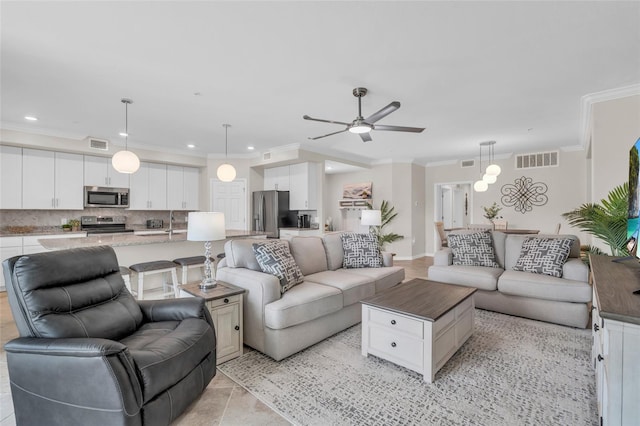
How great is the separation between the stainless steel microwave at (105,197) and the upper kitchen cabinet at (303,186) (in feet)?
10.8

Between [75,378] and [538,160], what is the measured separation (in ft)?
27.3

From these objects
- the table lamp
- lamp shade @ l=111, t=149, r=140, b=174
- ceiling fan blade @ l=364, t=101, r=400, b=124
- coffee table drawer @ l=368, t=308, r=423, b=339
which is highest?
ceiling fan blade @ l=364, t=101, r=400, b=124

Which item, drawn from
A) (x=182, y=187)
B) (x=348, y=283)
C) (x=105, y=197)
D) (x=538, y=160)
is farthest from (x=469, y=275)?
(x=105, y=197)

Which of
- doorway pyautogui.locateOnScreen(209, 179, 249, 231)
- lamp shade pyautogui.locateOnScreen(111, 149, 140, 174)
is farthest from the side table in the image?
doorway pyautogui.locateOnScreen(209, 179, 249, 231)

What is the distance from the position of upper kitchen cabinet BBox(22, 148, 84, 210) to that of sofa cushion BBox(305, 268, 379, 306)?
478cm

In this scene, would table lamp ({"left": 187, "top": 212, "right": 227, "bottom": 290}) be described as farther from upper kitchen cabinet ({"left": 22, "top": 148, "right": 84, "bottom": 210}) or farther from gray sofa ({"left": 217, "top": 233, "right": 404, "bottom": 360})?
upper kitchen cabinet ({"left": 22, "top": 148, "right": 84, "bottom": 210})

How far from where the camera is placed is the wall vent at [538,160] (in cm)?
648

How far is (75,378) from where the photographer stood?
1429mm

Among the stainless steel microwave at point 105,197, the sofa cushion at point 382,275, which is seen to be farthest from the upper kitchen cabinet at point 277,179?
the sofa cushion at point 382,275

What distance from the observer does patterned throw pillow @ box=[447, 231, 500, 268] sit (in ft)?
12.8

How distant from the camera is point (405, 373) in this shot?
2.26 metres

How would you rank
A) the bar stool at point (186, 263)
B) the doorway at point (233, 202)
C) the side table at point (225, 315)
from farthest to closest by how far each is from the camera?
1. the doorway at point (233, 202)
2. the bar stool at point (186, 263)
3. the side table at point (225, 315)

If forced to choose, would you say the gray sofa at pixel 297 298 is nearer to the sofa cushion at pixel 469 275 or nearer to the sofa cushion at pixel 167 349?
the sofa cushion at pixel 167 349

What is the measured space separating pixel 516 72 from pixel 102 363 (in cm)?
391
